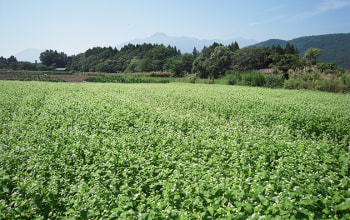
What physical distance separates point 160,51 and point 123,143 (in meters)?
82.5

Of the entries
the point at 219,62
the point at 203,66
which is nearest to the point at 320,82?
the point at 219,62

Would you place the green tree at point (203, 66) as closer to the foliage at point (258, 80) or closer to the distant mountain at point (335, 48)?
the foliage at point (258, 80)

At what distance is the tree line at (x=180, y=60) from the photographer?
5716 cm

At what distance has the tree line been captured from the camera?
57156 mm

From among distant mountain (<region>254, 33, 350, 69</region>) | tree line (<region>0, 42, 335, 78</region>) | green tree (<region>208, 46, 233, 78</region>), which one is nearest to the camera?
tree line (<region>0, 42, 335, 78</region>)

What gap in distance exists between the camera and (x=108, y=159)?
16.1 ft

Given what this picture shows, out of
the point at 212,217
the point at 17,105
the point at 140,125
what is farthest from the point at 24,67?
the point at 212,217

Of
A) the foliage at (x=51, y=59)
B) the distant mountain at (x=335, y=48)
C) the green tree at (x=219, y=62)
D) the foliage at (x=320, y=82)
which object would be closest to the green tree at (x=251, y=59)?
the green tree at (x=219, y=62)

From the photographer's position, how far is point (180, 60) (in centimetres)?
7694

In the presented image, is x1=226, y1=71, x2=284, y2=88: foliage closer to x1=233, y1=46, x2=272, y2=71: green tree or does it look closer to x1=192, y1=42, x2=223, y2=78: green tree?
x1=192, y1=42, x2=223, y2=78: green tree

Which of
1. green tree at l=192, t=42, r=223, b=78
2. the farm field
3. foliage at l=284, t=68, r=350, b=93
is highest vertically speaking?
green tree at l=192, t=42, r=223, b=78

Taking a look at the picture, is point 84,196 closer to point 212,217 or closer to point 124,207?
point 124,207

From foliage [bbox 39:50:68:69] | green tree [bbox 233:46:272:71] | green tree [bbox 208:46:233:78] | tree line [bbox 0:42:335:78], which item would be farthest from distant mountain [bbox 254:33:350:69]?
foliage [bbox 39:50:68:69]

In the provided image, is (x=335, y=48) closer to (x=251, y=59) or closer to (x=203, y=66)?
(x=251, y=59)
